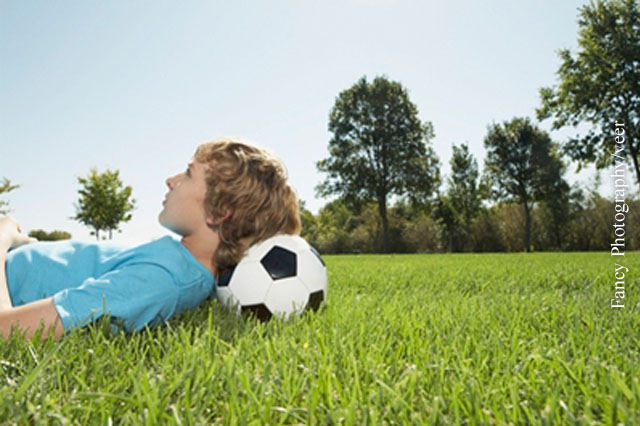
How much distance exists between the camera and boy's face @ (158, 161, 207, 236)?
2.40 metres

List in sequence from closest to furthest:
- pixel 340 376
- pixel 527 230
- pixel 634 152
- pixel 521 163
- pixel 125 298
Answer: pixel 340 376
pixel 125 298
pixel 634 152
pixel 527 230
pixel 521 163

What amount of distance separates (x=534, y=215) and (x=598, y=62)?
12.7m

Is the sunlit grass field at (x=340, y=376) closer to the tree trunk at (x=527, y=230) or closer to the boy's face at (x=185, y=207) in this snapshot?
the boy's face at (x=185, y=207)

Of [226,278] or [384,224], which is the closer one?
[226,278]

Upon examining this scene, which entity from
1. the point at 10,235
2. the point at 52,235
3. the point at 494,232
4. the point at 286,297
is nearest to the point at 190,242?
the point at 286,297

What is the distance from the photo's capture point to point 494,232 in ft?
94.2

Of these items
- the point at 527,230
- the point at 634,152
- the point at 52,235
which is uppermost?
the point at 634,152

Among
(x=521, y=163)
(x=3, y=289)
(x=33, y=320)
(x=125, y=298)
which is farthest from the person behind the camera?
(x=521, y=163)

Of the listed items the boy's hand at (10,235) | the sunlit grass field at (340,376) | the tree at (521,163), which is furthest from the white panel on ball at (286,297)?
the tree at (521,163)

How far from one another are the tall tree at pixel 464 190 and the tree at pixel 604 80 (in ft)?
30.9

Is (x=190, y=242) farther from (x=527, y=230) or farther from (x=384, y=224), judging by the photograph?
(x=527, y=230)

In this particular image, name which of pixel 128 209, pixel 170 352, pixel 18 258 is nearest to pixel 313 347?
pixel 170 352

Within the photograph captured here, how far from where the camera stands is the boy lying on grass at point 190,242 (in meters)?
2.12

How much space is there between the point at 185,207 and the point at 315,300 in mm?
990
